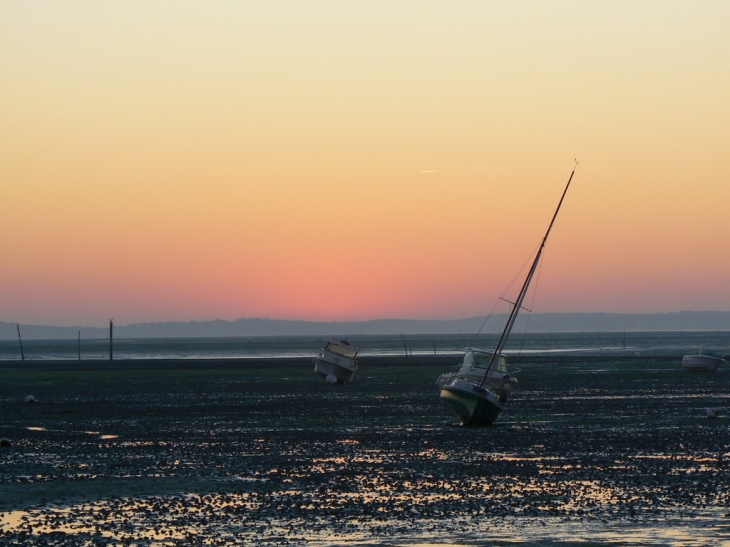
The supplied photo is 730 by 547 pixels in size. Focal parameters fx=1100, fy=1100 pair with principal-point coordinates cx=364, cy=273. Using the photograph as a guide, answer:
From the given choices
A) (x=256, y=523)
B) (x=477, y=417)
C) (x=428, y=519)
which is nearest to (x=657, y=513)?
(x=428, y=519)

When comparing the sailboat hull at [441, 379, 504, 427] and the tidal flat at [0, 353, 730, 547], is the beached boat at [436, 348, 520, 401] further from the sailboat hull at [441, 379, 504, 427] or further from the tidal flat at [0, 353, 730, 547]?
the sailboat hull at [441, 379, 504, 427]

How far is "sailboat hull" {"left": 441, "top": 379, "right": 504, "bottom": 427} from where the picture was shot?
40031mm

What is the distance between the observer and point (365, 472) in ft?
90.1

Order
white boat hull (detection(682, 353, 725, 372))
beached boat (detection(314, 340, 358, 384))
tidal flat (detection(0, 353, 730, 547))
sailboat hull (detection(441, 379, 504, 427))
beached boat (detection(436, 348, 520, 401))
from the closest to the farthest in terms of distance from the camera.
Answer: tidal flat (detection(0, 353, 730, 547)), sailboat hull (detection(441, 379, 504, 427)), beached boat (detection(436, 348, 520, 401)), beached boat (detection(314, 340, 358, 384)), white boat hull (detection(682, 353, 725, 372))

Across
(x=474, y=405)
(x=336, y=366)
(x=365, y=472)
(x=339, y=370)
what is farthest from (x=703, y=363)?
(x=365, y=472)

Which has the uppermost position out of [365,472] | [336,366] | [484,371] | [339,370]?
[484,371]

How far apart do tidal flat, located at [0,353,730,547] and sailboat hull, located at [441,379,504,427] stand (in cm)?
87

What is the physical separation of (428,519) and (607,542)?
12.4 feet

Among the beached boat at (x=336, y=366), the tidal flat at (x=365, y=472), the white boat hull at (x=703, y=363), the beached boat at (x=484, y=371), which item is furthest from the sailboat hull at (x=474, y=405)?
the white boat hull at (x=703, y=363)

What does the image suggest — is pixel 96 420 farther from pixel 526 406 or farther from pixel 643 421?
pixel 643 421

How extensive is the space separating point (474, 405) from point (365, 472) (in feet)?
43.3

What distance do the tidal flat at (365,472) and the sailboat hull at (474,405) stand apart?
2.84 ft

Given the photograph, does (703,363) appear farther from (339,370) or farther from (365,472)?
(365,472)

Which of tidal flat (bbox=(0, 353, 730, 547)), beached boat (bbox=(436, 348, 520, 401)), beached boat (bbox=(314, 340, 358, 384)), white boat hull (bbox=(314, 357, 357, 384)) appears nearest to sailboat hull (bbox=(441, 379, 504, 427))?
tidal flat (bbox=(0, 353, 730, 547))
